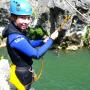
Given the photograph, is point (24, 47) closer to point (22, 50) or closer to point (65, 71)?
point (22, 50)

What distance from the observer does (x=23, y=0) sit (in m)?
3.69

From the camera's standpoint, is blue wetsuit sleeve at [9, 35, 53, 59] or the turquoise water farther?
the turquoise water

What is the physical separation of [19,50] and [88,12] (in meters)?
11.9

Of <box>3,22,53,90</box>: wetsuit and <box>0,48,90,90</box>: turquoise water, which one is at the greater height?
<box>3,22,53,90</box>: wetsuit

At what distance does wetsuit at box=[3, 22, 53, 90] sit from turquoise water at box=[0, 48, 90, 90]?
5.61m

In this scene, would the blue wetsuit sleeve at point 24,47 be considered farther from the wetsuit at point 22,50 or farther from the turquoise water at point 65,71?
the turquoise water at point 65,71

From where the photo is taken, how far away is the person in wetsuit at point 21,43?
3510 mm

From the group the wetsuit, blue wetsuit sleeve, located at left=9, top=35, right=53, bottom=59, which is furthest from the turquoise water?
blue wetsuit sleeve, located at left=9, top=35, right=53, bottom=59

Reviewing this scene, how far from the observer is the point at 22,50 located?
3.51 meters

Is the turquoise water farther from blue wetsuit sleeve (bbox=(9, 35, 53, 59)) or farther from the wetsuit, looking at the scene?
blue wetsuit sleeve (bbox=(9, 35, 53, 59))

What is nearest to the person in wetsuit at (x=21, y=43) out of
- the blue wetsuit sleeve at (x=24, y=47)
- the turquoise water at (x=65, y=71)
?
the blue wetsuit sleeve at (x=24, y=47)

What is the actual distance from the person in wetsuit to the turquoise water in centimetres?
562

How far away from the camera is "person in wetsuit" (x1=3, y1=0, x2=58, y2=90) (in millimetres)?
3510

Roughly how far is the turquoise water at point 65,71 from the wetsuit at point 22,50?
561 cm
